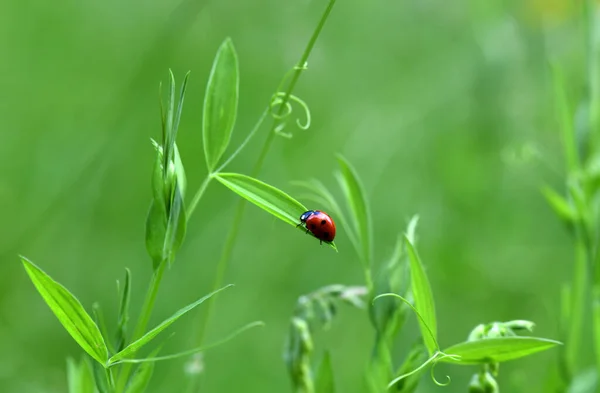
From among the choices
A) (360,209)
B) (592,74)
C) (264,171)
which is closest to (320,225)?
(360,209)

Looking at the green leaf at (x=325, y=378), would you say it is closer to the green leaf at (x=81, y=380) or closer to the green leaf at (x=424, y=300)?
the green leaf at (x=424, y=300)

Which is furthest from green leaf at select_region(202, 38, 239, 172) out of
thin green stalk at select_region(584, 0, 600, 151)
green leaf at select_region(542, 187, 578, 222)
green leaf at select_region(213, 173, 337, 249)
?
thin green stalk at select_region(584, 0, 600, 151)

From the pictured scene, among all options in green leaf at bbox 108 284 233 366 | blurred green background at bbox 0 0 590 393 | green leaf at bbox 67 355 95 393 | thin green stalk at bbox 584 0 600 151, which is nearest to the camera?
green leaf at bbox 108 284 233 366

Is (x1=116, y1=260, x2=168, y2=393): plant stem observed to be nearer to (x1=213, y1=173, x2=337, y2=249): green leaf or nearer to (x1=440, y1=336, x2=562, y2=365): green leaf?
(x1=213, y1=173, x2=337, y2=249): green leaf

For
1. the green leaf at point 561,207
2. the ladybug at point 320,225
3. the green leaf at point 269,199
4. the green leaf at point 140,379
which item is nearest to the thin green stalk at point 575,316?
the green leaf at point 561,207

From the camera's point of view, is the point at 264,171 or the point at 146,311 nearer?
the point at 146,311

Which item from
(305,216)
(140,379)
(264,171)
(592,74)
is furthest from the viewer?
(264,171)

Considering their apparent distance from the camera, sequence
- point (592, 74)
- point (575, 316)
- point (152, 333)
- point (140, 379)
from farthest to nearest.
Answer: point (592, 74) → point (575, 316) → point (140, 379) → point (152, 333)

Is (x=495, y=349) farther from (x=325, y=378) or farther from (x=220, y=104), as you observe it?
(x=220, y=104)
